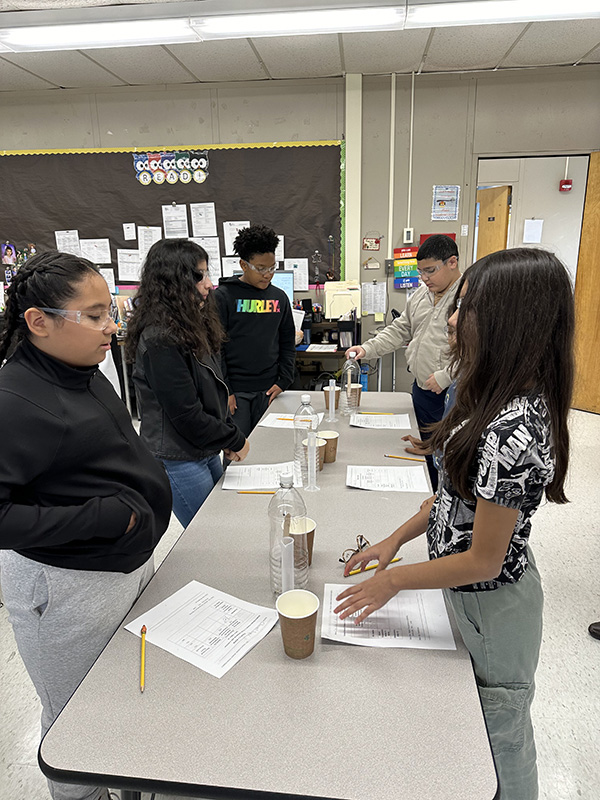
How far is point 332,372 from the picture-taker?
4.93 metres

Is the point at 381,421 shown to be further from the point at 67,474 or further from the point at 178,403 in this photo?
the point at 67,474

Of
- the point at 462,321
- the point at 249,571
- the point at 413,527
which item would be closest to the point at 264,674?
the point at 249,571

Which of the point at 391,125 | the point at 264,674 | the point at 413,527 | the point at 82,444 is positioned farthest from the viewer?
the point at 391,125

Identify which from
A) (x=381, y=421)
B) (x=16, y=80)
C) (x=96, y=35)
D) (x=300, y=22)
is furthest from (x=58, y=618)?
(x=16, y=80)

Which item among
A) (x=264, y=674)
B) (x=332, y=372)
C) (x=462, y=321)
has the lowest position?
(x=332, y=372)

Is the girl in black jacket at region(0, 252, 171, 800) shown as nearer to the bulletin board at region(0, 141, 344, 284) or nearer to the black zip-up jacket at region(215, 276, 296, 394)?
the black zip-up jacket at region(215, 276, 296, 394)

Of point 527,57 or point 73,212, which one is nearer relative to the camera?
point 527,57

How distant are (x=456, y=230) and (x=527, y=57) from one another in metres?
1.34

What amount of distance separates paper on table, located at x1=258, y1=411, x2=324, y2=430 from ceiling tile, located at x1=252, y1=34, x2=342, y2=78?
2.85m

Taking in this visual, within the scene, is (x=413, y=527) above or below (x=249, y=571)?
above

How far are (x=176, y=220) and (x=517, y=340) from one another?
452 cm

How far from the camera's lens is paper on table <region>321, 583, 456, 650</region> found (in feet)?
3.25

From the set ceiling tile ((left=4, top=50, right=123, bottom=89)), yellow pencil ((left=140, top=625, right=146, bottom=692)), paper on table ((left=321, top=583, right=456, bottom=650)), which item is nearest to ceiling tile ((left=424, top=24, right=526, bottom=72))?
ceiling tile ((left=4, top=50, right=123, bottom=89))

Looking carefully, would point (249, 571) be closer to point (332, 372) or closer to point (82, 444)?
point (82, 444)
